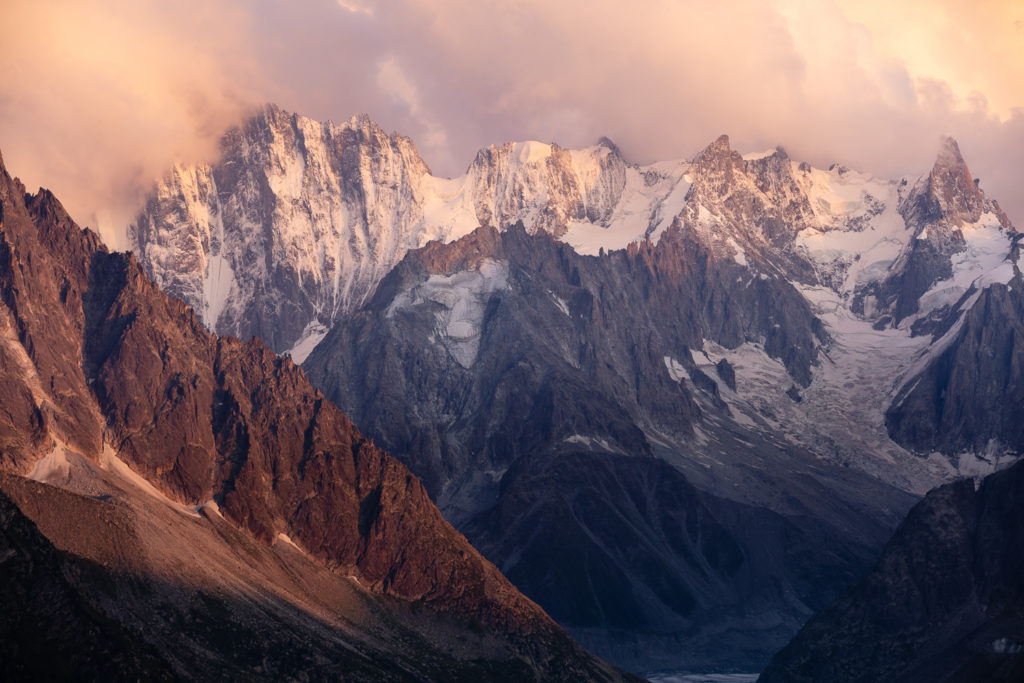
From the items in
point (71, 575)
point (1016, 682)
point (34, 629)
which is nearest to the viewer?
point (34, 629)

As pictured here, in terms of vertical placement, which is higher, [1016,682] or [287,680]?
[1016,682]

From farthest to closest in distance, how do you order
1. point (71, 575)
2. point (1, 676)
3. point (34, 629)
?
point (71, 575) → point (34, 629) → point (1, 676)

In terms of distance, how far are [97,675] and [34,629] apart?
878 cm

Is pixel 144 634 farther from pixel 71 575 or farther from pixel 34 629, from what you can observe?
pixel 34 629

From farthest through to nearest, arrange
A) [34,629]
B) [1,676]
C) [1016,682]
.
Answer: [1016,682] → [34,629] → [1,676]

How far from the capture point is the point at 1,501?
133125mm

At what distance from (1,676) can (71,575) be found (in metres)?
53.8

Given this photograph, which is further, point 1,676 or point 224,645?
point 224,645

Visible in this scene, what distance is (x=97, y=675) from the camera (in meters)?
138

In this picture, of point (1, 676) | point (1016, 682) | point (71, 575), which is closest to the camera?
point (1, 676)

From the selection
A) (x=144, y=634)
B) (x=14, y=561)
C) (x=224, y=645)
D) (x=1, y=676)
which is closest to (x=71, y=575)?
(x=144, y=634)

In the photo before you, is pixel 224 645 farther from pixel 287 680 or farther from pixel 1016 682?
pixel 1016 682

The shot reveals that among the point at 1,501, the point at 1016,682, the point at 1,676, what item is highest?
the point at 1016,682

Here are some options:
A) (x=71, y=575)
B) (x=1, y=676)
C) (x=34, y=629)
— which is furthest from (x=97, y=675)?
(x=71, y=575)
